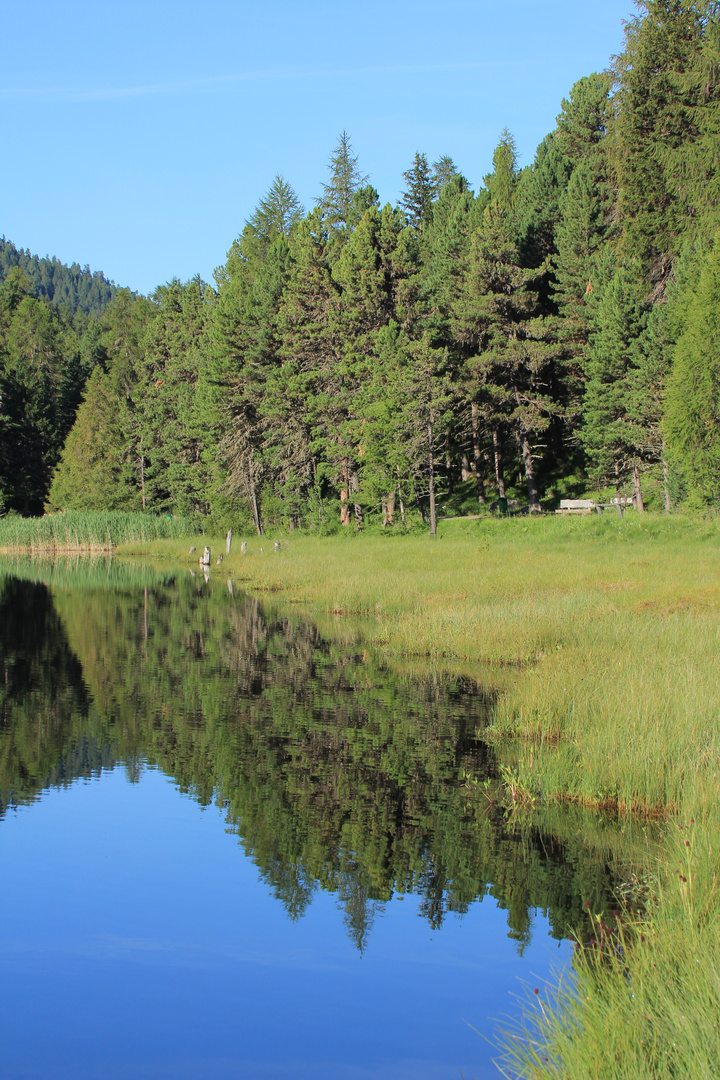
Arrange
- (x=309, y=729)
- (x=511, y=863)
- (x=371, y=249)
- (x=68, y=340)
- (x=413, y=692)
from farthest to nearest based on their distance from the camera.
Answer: (x=68, y=340)
(x=371, y=249)
(x=413, y=692)
(x=309, y=729)
(x=511, y=863)

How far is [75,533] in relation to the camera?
63.6m

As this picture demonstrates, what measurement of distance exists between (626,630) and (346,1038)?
11.0 m

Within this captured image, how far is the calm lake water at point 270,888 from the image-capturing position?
6.28 metres

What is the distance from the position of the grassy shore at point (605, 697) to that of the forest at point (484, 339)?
31.6 ft

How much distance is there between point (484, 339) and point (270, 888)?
46.9m

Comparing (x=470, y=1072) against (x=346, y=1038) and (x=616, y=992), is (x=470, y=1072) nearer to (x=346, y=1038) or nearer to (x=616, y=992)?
(x=346, y=1038)

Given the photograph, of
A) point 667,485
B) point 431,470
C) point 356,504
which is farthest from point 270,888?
point 356,504

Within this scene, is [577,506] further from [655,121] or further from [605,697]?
[605,697]

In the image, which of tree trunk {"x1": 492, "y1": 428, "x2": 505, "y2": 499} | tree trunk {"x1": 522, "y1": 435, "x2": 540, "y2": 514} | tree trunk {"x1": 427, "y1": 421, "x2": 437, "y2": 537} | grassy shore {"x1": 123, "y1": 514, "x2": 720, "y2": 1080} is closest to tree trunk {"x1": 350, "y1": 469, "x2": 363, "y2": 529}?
tree trunk {"x1": 427, "y1": 421, "x2": 437, "y2": 537}

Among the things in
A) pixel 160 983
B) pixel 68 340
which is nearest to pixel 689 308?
pixel 160 983

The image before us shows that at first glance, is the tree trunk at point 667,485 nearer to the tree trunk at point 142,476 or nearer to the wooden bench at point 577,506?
the wooden bench at point 577,506

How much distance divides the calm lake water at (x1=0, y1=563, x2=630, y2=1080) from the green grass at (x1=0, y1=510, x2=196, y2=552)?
159 feet

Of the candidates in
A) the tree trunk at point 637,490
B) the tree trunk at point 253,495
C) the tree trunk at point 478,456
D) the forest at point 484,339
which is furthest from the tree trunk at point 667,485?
the tree trunk at point 253,495

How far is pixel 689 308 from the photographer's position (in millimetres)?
35281
